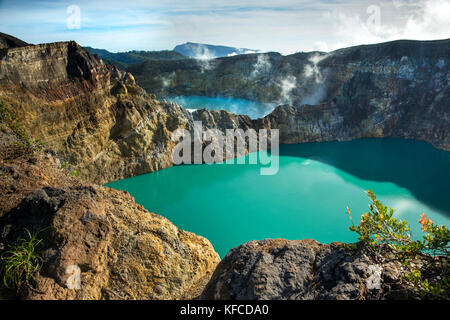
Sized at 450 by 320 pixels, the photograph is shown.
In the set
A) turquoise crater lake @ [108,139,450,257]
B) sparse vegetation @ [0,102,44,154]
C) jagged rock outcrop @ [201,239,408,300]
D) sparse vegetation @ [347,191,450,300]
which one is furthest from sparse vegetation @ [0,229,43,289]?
turquoise crater lake @ [108,139,450,257]

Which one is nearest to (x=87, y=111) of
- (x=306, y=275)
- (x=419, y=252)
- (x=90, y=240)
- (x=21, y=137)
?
(x=21, y=137)

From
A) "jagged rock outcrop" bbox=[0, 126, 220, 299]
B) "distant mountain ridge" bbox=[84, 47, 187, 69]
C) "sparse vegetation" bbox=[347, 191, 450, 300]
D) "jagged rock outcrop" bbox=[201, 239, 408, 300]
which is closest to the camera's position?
"sparse vegetation" bbox=[347, 191, 450, 300]

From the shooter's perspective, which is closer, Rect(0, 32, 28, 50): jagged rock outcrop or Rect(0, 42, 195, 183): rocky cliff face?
Rect(0, 42, 195, 183): rocky cliff face

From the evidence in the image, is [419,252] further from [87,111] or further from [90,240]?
[87,111]

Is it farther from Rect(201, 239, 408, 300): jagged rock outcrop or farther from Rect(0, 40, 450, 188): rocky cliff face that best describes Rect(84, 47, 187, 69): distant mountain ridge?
Rect(201, 239, 408, 300): jagged rock outcrop

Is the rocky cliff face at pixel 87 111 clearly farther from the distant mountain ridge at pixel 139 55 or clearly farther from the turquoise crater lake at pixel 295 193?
the distant mountain ridge at pixel 139 55

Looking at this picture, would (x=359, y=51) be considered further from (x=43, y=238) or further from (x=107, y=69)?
(x=43, y=238)
